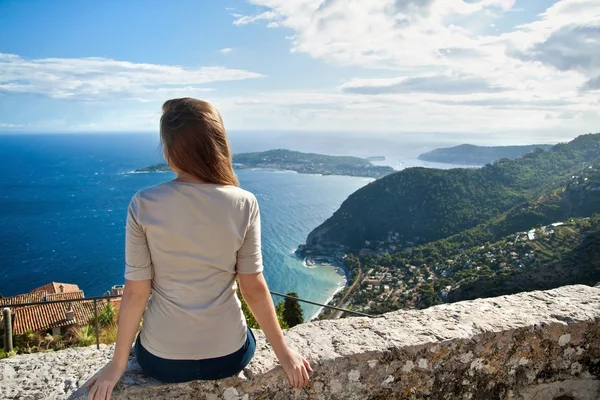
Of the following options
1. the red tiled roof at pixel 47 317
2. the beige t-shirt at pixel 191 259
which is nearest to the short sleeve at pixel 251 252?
the beige t-shirt at pixel 191 259

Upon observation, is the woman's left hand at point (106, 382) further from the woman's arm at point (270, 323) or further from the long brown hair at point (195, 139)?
the long brown hair at point (195, 139)

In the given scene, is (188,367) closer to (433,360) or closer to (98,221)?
(433,360)

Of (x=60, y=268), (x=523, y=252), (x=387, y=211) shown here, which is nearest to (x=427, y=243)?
(x=387, y=211)

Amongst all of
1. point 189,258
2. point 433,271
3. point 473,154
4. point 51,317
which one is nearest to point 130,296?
point 189,258

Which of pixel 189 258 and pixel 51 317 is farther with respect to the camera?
pixel 51 317

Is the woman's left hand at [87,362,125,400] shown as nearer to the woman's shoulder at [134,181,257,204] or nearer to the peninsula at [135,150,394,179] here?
the woman's shoulder at [134,181,257,204]

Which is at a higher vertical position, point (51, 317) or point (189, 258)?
point (189, 258)

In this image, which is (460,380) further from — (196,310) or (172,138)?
(172,138)

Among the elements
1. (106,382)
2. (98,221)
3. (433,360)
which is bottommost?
(98,221)
